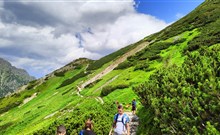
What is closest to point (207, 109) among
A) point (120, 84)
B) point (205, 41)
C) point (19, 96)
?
point (120, 84)

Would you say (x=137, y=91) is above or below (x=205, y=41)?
below

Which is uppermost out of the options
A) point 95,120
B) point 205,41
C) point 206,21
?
point 206,21

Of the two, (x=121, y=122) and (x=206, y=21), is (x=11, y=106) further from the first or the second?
(x=121, y=122)

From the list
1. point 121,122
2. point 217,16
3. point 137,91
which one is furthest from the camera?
point 217,16

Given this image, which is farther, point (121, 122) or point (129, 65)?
point (129, 65)

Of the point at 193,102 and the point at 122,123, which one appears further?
the point at 122,123

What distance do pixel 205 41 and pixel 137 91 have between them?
125 ft

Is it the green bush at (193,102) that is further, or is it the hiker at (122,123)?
the hiker at (122,123)

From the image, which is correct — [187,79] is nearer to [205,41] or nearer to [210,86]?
Result: [210,86]

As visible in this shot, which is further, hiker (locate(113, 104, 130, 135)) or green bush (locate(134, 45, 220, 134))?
hiker (locate(113, 104, 130, 135))

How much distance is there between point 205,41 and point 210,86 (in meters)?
56.1

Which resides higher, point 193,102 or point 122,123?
point 193,102

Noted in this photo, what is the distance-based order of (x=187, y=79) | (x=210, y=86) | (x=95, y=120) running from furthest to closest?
(x=95, y=120) → (x=187, y=79) → (x=210, y=86)

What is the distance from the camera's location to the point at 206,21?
95938 millimetres
